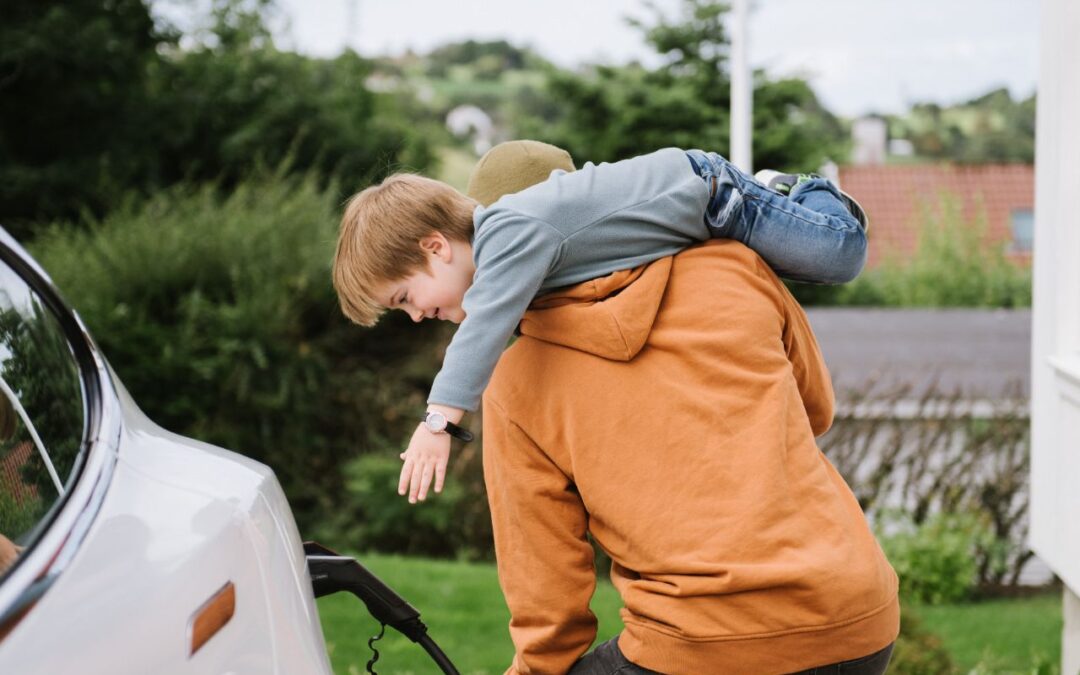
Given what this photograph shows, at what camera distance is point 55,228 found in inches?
404

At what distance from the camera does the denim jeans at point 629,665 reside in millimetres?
1981

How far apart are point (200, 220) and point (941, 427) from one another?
5647mm

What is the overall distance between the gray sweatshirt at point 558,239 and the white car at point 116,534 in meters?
0.37

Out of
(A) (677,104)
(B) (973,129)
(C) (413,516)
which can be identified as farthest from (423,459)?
(B) (973,129)

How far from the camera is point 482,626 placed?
239 inches

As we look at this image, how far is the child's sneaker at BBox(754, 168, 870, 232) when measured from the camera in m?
2.25

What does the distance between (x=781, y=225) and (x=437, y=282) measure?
1.91 feet

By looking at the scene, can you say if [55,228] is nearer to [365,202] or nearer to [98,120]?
[98,120]

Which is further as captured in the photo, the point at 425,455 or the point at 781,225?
the point at 781,225

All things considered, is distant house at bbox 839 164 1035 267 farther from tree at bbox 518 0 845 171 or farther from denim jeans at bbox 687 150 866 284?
denim jeans at bbox 687 150 866 284

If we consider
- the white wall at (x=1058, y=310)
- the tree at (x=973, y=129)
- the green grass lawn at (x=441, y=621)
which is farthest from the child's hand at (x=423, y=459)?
the tree at (x=973, y=129)

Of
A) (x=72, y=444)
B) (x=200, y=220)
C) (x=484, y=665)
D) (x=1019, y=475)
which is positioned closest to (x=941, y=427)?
(x=1019, y=475)

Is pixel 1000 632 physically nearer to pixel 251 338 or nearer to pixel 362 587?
pixel 362 587

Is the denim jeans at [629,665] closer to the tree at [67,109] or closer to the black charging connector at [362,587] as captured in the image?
the black charging connector at [362,587]
